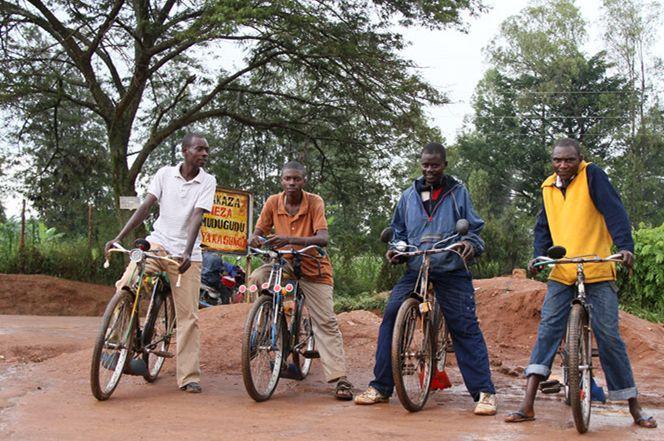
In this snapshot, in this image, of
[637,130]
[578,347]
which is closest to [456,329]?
[578,347]

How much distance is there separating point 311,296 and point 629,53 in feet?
127

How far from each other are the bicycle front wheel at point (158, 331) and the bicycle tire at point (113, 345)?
1.01 feet

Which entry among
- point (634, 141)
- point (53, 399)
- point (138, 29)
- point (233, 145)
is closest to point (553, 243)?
point (53, 399)

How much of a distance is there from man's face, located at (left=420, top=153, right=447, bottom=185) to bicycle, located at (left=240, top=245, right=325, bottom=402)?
3.70ft

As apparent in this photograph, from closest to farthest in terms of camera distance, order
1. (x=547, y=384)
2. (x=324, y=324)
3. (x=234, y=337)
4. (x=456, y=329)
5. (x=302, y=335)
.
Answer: (x=547, y=384) → (x=456, y=329) → (x=324, y=324) → (x=302, y=335) → (x=234, y=337)

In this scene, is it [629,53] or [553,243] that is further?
[629,53]

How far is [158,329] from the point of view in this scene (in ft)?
22.3

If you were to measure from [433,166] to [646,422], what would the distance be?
2.38 metres

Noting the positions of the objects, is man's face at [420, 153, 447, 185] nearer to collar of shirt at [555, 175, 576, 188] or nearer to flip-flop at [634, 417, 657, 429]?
collar of shirt at [555, 175, 576, 188]

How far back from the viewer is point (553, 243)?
5.75 meters

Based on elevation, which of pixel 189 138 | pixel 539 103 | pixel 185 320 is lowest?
pixel 185 320

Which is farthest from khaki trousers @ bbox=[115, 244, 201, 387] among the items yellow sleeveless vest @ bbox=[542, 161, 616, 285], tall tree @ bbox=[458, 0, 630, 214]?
tall tree @ bbox=[458, 0, 630, 214]

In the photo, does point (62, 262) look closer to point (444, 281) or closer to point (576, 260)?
point (444, 281)

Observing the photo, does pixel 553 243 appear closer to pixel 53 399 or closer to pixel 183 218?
pixel 183 218
